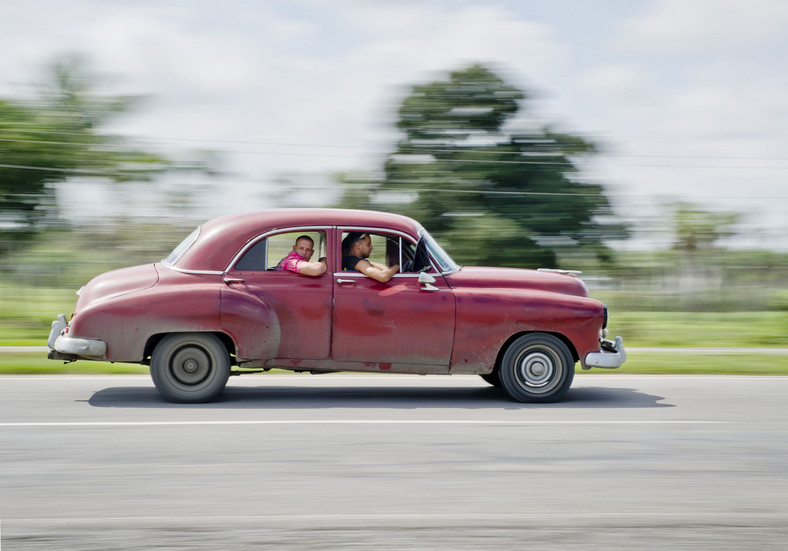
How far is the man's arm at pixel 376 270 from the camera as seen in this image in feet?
28.1

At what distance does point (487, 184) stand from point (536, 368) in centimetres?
1293

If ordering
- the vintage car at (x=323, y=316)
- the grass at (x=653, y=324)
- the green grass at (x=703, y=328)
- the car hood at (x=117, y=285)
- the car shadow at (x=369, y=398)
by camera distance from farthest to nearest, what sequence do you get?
the green grass at (x=703, y=328)
the grass at (x=653, y=324)
the car shadow at (x=369, y=398)
the car hood at (x=117, y=285)
the vintage car at (x=323, y=316)

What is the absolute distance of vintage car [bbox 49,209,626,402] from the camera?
825 centimetres

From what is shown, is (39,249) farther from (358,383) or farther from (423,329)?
(423,329)

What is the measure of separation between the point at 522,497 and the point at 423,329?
3192 mm

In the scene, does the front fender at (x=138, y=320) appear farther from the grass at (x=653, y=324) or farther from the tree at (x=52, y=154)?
the tree at (x=52, y=154)

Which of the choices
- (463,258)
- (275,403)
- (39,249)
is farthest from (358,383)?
(39,249)

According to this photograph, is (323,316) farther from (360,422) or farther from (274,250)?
(360,422)

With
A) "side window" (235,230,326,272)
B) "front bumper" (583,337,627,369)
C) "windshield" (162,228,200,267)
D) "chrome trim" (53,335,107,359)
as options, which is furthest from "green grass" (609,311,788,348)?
"chrome trim" (53,335,107,359)

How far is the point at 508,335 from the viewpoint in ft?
28.4

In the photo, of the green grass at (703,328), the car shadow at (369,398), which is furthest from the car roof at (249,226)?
the green grass at (703,328)

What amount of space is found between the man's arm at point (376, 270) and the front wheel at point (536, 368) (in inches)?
53.8

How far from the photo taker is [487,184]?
21344 mm

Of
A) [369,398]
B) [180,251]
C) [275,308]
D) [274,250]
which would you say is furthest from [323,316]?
[180,251]
